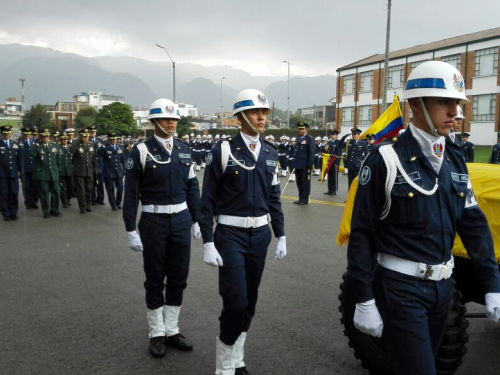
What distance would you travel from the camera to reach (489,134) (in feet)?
127

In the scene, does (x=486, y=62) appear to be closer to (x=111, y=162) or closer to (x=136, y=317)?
(x=111, y=162)

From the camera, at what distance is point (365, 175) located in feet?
8.37

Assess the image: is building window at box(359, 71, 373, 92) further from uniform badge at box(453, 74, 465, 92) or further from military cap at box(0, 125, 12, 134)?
uniform badge at box(453, 74, 465, 92)

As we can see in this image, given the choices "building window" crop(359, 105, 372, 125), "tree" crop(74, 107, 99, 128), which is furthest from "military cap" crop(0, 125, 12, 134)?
"tree" crop(74, 107, 99, 128)

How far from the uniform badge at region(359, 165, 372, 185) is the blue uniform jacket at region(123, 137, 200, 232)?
2481 millimetres

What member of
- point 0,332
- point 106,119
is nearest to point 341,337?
point 0,332

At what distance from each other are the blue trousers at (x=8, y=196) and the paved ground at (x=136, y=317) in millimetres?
3255

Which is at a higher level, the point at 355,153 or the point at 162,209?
the point at 355,153

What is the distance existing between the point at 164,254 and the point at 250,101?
1674mm

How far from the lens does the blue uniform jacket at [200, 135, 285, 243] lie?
3850 mm

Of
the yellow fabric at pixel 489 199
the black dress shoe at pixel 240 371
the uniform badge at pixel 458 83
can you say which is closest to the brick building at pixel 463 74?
the yellow fabric at pixel 489 199

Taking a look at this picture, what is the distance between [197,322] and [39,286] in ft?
8.43

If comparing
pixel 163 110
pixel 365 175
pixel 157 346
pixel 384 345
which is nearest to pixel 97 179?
pixel 163 110

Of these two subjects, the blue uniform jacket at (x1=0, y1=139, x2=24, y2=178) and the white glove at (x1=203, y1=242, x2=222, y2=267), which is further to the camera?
the blue uniform jacket at (x1=0, y1=139, x2=24, y2=178)
